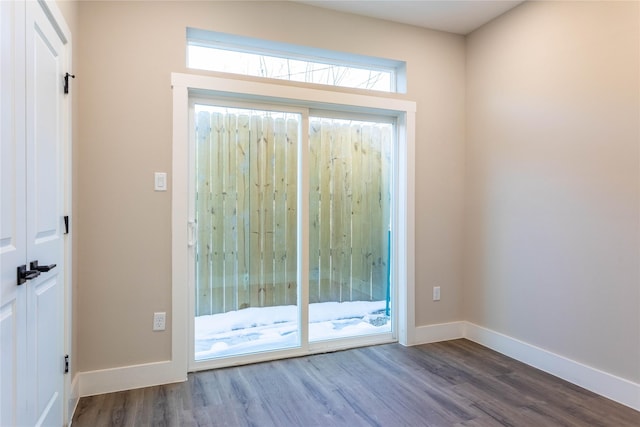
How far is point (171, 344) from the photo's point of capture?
2.57 m

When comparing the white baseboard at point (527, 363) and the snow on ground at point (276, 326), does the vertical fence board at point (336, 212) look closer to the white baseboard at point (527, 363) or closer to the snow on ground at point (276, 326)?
the snow on ground at point (276, 326)

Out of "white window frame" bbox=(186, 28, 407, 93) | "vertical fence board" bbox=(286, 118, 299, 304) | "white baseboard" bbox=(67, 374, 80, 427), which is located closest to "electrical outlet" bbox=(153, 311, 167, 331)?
"white baseboard" bbox=(67, 374, 80, 427)

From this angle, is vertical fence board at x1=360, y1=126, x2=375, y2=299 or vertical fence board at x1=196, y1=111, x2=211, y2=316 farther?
vertical fence board at x1=360, y1=126, x2=375, y2=299

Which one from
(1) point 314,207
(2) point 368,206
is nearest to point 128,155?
(1) point 314,207

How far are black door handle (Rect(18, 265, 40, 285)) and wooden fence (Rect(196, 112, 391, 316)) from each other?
1350 millimetres

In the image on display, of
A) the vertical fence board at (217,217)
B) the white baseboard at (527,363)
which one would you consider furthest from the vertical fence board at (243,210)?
the white baseboard at (527,363)

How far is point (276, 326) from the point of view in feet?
9.99

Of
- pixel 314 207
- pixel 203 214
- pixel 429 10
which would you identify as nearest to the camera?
pixel 203 214

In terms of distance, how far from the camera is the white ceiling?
2.90 metres

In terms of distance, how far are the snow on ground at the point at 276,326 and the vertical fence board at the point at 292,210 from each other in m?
0.18

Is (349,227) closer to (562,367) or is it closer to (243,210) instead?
(243,210)

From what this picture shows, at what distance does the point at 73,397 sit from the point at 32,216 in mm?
1296

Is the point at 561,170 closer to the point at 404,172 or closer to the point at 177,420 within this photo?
the point at 404,172

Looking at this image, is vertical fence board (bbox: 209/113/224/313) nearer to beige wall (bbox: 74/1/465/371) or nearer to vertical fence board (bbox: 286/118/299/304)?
beige wall (bbox: 74/1/465/371)
